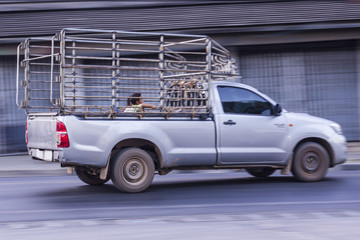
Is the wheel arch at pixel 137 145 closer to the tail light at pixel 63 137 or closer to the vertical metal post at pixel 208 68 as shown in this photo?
the tail light at pixel 63 137

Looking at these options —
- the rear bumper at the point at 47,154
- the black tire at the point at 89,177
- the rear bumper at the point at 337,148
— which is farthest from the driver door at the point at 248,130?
the rear bumper at the point at 47,154

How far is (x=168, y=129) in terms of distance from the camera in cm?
907

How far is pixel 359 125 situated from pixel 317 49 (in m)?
2.75

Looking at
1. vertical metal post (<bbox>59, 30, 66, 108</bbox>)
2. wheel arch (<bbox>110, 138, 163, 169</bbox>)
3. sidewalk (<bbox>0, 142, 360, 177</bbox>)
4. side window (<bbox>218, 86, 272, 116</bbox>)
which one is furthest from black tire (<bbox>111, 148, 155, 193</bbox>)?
sidewalk (<bbox>0, 142, 360, 177</bbox>)

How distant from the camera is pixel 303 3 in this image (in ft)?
55.8

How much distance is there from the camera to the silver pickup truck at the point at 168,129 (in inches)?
339

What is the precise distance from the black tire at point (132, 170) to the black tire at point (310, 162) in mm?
2686

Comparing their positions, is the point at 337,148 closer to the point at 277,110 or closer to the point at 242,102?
the point at 277,110

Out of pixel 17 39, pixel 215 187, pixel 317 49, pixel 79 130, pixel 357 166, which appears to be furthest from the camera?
pixel 317 49

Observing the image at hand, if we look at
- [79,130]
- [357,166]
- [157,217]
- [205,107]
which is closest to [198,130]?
[205,107]

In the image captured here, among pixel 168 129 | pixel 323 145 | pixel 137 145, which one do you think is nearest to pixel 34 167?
pixel 137 145

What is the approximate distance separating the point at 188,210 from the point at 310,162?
350cm

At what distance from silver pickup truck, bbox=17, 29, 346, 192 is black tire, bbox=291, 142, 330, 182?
18 mm

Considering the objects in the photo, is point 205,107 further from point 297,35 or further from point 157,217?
point 297,35
